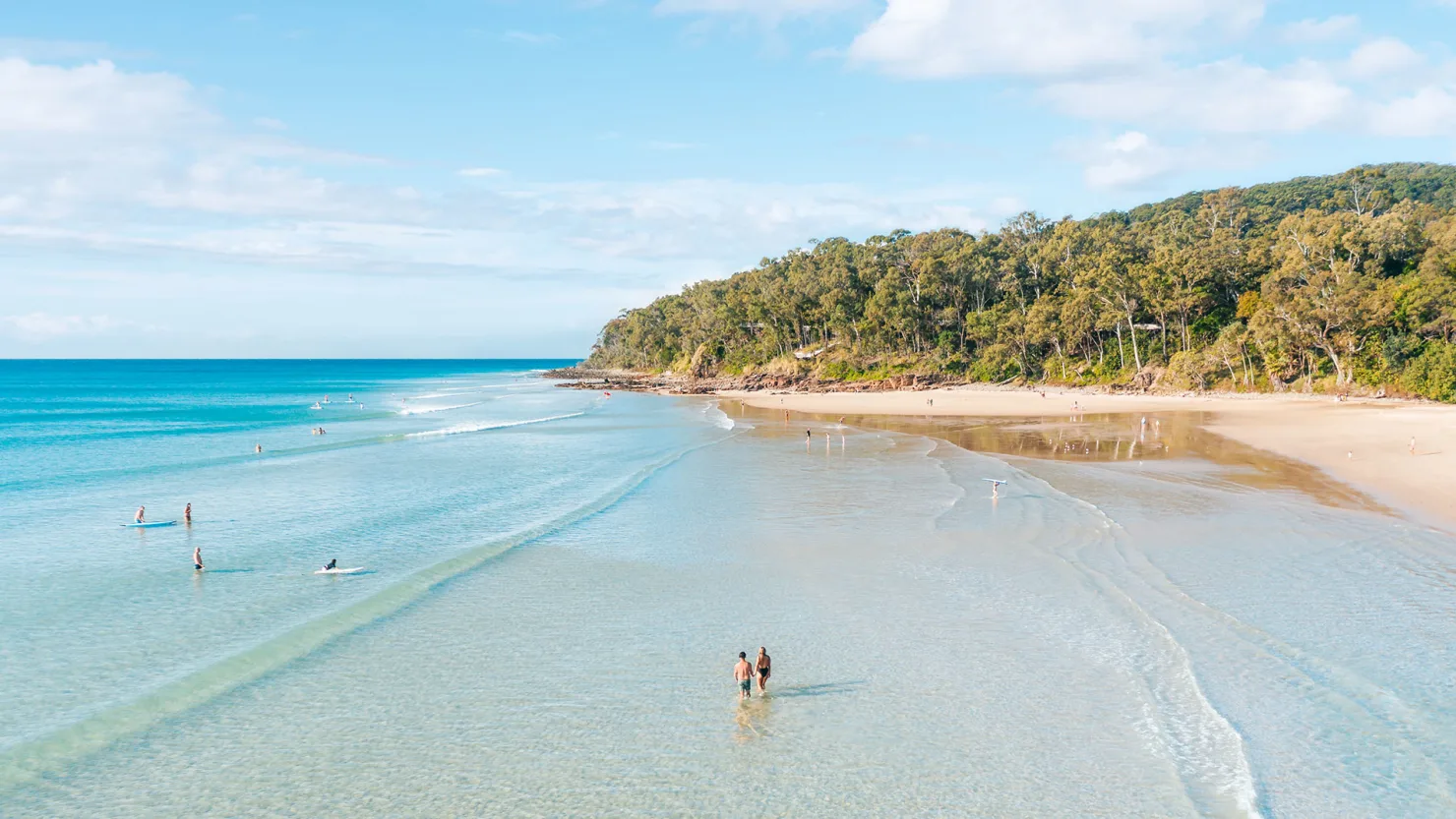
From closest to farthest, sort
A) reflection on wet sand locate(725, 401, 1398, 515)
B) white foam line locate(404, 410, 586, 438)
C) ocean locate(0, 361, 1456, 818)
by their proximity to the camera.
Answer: ocean locate(0, 361, 1456, 818) < reflection on wet sand locate(725, 401, 1398, 515) < white foam line locate(404, 410, 586, 438)

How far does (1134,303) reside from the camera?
252 feet

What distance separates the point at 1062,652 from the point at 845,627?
4.22 meters

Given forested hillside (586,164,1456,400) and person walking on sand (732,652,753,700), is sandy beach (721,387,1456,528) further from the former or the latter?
person walking on sand (732,652,753,700)

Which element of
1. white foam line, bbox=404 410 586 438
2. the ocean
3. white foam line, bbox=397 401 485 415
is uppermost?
white foam line, bbox=397 401 485 415

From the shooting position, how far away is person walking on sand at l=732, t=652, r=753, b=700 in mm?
13425

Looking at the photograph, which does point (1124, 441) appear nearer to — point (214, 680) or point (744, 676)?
point (744, 676)

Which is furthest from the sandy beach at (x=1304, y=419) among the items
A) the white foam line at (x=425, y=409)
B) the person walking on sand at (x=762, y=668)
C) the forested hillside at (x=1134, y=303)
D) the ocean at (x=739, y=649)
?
the white foam line at (x=425, y=409)

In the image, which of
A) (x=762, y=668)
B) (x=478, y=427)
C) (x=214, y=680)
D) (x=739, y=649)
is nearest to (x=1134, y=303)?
(x=478, y=427)

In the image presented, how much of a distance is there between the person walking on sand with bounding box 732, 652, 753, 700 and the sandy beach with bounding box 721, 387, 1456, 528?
897 inches

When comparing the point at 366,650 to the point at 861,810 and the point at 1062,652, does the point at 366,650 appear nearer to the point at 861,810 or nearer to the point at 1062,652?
the point at 861,810

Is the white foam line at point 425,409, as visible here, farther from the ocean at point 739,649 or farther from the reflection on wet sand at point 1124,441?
the ocean at point 739,649

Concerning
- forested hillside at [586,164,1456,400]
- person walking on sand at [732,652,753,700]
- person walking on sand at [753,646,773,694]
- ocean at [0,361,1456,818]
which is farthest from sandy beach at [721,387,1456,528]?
person walking on sand at [732,652,753,700]

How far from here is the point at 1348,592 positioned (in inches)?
689

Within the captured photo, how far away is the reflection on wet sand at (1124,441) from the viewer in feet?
100
